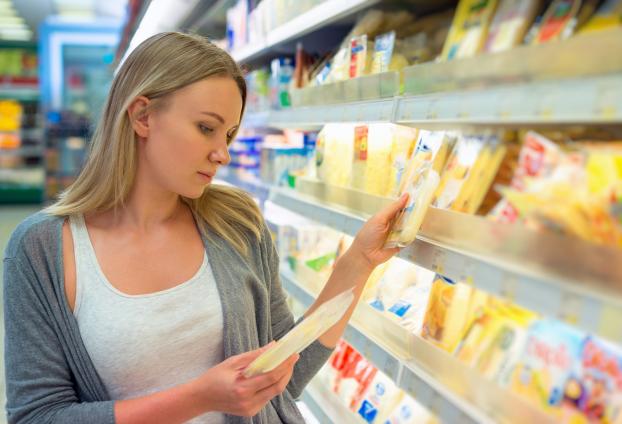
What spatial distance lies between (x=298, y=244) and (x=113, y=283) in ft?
4.20

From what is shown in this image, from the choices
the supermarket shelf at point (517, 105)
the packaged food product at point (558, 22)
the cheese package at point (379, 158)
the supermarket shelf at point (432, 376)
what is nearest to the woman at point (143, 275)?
the supermarket shelf at point (432, 376)

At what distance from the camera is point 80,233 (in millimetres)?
1454

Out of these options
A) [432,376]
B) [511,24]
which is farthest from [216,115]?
[432,376]

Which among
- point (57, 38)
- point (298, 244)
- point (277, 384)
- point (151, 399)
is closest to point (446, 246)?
point (277, 384)

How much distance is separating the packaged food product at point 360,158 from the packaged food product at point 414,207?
0.41 meters

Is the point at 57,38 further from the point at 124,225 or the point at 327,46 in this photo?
the point at 124,225

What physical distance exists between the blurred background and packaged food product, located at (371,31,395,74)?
14 millimetres

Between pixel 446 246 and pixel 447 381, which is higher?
pixel 446 246

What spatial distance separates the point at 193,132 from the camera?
136 cm

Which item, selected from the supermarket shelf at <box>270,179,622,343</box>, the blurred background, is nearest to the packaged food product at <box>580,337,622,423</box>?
the blurred background

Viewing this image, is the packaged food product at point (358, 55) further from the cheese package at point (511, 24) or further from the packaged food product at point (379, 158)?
the cheese package at point (511, 24)

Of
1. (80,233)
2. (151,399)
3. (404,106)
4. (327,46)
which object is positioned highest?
(327,46)

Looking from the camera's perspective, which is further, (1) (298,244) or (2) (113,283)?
(1) (298,244)

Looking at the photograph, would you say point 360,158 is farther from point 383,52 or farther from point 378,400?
point 378,400
